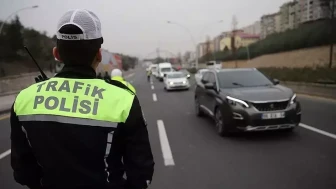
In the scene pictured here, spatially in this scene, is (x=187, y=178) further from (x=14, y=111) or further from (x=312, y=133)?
(x=312, y=133)

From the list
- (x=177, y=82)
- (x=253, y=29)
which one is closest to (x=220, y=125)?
(x=177, y=82)

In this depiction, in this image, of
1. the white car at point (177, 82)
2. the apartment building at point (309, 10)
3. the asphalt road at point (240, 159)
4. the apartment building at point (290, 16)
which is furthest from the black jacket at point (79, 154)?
the apartment building at point (290, 16)

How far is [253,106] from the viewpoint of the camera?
6.62 meters

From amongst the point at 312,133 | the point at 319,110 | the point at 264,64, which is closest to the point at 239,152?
the point at 312,133

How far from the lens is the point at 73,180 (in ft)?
4.89

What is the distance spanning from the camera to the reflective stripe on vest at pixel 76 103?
1478mm

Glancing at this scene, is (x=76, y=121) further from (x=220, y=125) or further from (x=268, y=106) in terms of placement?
(x=220, y=125)

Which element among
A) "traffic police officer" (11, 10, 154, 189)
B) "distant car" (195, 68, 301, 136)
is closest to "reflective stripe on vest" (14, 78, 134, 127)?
"traffic police officer" (11, 10, 154, 189)

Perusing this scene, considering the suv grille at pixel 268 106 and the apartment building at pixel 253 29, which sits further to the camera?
the apartment building at pixel 253 29

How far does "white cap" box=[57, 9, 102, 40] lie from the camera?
5.10ft

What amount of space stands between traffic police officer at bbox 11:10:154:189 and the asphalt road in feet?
9.30

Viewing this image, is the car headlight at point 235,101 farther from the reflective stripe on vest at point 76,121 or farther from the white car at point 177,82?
the white car at point 177,82

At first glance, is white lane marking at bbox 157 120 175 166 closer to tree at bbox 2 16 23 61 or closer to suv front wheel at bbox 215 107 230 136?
suv front wheel at bbox 215 107 230 136

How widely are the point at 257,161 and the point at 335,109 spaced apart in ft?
21.9
